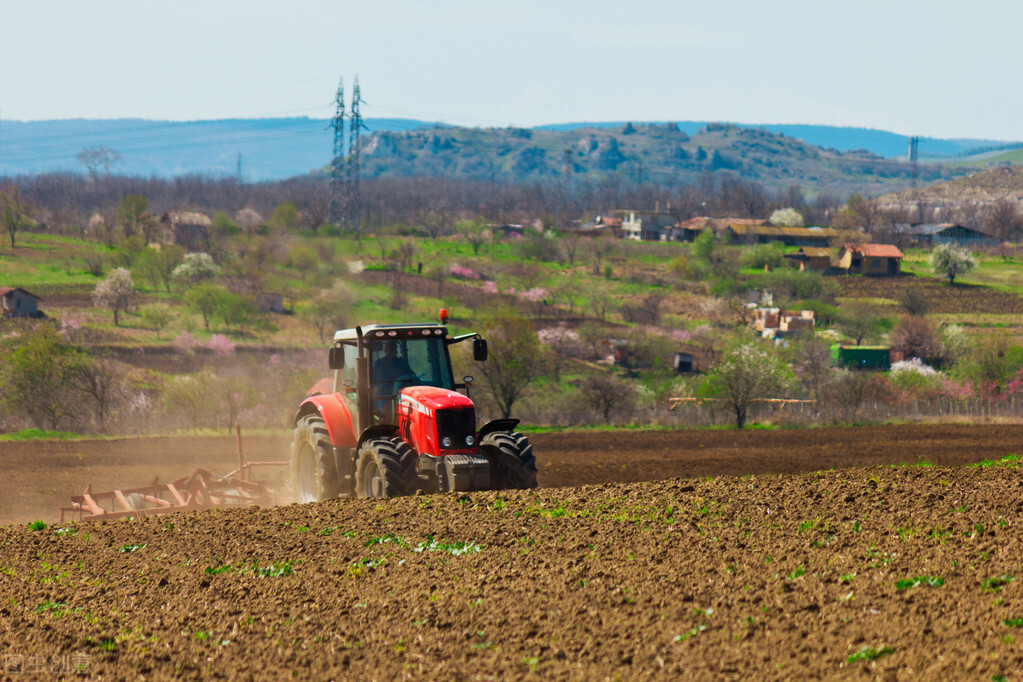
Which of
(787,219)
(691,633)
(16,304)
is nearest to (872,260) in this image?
(787,219)

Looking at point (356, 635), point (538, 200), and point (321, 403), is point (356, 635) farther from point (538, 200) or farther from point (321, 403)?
point (538, 200)

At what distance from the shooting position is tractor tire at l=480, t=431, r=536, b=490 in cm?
1220

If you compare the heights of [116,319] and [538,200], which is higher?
[538,200]

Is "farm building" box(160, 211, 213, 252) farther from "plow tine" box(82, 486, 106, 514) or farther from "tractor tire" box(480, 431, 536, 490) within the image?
"tractor tire" box(480, 431, 536, 490)

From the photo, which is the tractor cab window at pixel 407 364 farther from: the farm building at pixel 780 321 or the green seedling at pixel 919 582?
the farm building at pixel 780 321

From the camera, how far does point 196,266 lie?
160 feet

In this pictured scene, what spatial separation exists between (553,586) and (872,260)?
6980cm

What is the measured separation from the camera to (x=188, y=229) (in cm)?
5759

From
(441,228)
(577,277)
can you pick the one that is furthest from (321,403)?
(441,228)

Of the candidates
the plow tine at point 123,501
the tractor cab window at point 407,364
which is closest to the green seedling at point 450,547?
the tractor cab window at point 407,364

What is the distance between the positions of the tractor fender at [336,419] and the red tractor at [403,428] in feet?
0.05

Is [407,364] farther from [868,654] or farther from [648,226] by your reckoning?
[648,226]

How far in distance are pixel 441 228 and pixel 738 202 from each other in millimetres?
69219

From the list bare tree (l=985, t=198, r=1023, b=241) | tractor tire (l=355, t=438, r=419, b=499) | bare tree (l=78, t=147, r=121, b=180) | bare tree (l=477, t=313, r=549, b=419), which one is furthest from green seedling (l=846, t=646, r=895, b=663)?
bare tree (l=78, t=147, r=121, b=180)
